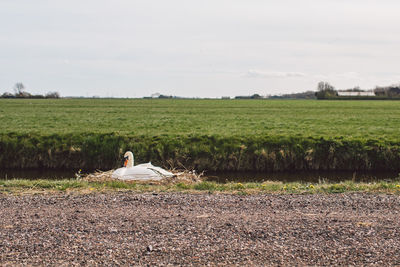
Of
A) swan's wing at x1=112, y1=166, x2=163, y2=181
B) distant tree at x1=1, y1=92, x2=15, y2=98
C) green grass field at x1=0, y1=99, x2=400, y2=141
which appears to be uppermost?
distant tree at x1=1, y1=92, x2=15, y2=98

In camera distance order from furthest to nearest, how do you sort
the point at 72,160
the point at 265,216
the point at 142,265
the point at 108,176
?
1. the point at 72,160
2. the point at 108,176
3. the point at 265,216
4. the point at 142,265

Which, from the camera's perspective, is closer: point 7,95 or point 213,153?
point 213,153

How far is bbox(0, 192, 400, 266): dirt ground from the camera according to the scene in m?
6.54

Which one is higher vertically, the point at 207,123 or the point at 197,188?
the point at 207,123

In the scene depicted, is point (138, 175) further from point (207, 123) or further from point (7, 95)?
point (7, 95)

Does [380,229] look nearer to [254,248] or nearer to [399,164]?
[254,248]

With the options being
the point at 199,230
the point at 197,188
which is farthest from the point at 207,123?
the point at 199,230

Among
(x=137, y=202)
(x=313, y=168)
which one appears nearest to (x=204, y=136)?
(x=313, y=168)

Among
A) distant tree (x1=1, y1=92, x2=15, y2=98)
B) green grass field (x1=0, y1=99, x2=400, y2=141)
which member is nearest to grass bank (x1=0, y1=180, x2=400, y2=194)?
green grass field (x1=0, y1=99, x2=400, y2=141)

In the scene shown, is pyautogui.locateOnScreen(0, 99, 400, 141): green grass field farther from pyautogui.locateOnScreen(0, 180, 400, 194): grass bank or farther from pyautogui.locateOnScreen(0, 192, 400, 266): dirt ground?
pyautogui.locateOnScreen(0, 192, 400, 266): dirt ground

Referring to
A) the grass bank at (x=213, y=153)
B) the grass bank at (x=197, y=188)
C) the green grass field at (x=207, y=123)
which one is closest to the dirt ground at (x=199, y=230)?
the grass bank at (x=197, y=188)

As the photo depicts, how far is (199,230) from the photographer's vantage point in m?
7.64

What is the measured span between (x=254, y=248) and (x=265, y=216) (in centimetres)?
182

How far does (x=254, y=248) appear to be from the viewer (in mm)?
6855
